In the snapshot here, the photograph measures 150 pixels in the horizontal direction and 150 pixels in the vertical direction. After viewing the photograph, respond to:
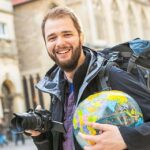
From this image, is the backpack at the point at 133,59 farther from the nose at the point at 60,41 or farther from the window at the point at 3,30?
the window at the point at 3,30

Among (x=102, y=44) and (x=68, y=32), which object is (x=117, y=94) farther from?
(x=102, y=44)

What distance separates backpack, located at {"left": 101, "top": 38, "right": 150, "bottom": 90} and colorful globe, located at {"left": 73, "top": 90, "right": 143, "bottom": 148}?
0.14 metres

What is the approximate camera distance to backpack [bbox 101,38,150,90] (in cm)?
249

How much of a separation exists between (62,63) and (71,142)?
1.38 ft

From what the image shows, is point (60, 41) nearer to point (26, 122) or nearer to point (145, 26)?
point (26, 122)

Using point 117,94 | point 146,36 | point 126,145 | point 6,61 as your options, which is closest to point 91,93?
point 117,94

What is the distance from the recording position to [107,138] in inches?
80.1

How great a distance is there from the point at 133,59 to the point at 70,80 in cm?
40

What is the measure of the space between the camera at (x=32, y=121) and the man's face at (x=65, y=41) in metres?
0.28

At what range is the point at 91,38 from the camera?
96.4 ft

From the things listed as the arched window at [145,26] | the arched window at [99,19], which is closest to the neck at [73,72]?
the arched window at [99,19]

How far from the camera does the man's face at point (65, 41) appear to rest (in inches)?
103

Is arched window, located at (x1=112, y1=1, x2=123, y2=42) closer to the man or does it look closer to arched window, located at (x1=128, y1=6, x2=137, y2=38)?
arched window, located at (x1=128, y1=6, x2=137, y2=38)

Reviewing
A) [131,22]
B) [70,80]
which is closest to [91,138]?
[70,80]
